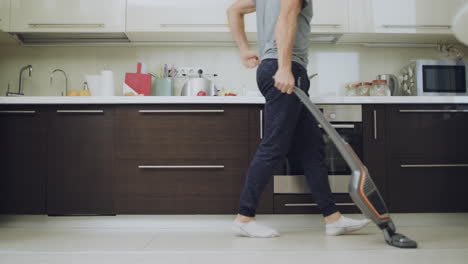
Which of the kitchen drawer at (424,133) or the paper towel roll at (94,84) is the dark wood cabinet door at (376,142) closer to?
the kitchen drawer at (424,133)

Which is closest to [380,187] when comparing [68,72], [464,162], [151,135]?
[464,162]

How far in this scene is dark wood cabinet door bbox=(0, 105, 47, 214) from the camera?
235cm

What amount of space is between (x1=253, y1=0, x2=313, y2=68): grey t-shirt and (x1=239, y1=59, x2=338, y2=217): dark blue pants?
5 cm

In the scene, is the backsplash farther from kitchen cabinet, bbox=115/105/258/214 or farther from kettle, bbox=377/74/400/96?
kitchen cabinet, bbox=115/105/258/214

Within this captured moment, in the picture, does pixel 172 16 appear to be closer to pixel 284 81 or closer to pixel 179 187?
pixel 179 187

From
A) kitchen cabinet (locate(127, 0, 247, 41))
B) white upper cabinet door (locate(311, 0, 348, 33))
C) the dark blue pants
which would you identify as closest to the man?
the dark blue pants

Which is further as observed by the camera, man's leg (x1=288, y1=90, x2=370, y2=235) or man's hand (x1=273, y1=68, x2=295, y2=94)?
man's leg (x1=288, y1=90, x2=370, y2=235)

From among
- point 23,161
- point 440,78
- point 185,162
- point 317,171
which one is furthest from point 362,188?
point 23,161

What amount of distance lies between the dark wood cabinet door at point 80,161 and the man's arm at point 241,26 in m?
0.88

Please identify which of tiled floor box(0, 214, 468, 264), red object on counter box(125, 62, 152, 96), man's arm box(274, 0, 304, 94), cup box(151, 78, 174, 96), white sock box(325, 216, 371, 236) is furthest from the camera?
cup box(151, 78, 174, 96)

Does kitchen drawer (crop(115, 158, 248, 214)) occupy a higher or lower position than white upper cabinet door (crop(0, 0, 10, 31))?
lower

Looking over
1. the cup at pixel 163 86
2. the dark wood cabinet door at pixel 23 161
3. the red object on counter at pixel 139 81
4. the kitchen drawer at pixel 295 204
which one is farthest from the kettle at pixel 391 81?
the dark wood cabinet door at pixel 23 161

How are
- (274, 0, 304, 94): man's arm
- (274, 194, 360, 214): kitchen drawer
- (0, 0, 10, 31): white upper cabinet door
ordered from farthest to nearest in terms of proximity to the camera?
(0, 0, 10, 31): white upper cabinet door, (274, 194, 360, 214): kitchen drawer, (274, 0, 304, 94): man's arm

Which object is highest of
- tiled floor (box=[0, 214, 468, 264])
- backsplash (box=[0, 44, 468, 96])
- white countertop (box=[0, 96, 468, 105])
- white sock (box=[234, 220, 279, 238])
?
backsplash (box=[0, 44, 468, 96])
